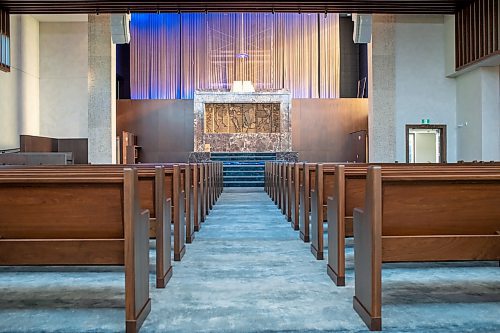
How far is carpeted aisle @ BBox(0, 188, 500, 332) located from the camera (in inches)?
84.3

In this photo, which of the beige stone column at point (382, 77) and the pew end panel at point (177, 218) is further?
the beige stone column at point (382, 77)

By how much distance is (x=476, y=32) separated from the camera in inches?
399

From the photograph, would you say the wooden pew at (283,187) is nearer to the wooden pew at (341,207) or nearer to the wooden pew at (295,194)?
the wooden pew at (295,194)

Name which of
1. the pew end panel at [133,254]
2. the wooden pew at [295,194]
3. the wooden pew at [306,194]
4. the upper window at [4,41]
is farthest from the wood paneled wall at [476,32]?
the upper window at [4,41]

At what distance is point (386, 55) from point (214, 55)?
745 centimetres

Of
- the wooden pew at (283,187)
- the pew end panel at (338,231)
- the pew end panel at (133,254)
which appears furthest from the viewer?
the wooden pew at (283,187)

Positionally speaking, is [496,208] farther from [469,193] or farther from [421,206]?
[421,206]

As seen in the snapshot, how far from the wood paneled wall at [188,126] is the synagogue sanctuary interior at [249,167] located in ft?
0.22

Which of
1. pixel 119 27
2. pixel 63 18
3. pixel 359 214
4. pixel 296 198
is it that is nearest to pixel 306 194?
pixel 296 198

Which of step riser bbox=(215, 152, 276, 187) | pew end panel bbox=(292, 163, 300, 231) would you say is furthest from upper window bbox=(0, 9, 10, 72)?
pew end panel bbox=(292, 163, 300, 231)

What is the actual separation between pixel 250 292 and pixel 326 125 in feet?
46.0

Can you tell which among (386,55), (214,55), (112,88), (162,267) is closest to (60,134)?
(112,88)

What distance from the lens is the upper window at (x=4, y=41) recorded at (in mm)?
10492

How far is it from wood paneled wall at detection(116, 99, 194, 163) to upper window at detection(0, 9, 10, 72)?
5.43 metres
